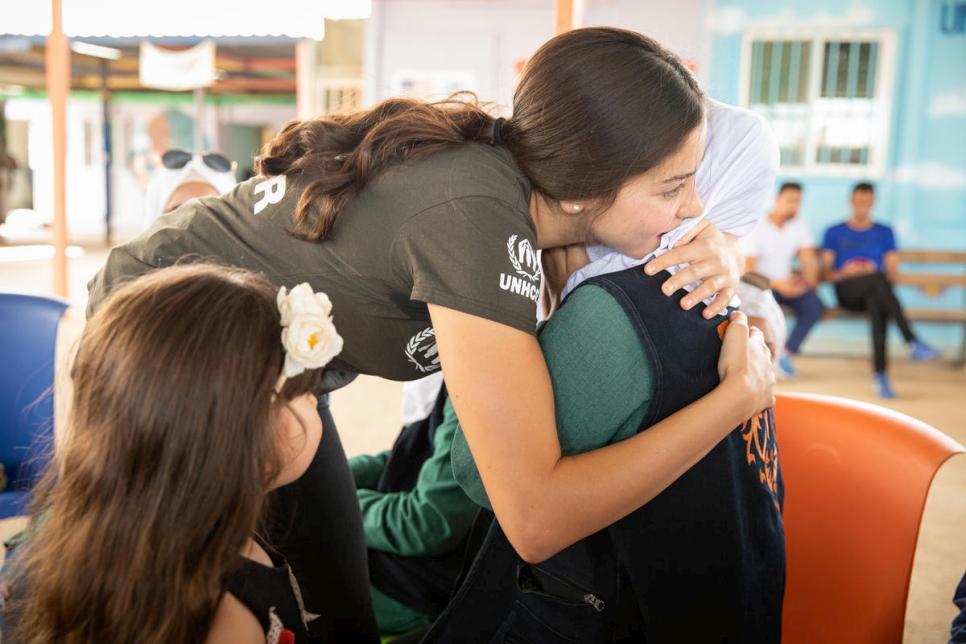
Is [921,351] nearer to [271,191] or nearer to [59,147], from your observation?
[271,191]

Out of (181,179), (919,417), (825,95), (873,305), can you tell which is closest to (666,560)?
(181,179)

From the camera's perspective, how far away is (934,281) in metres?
6.37

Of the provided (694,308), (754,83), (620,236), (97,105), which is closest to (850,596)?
(694,308)

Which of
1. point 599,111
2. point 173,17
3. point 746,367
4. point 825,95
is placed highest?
point 173,17

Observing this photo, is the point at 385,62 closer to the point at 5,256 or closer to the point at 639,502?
the point at 5,256

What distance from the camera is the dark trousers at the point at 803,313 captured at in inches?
235

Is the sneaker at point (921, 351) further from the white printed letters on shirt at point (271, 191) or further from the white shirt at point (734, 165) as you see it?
the white printed letters on shirt at point (271, 191)

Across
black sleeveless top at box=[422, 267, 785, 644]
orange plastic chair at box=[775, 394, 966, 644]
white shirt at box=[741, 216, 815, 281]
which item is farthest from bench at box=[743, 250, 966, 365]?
black sleeveless top at box=[422, 267, 785, 644]

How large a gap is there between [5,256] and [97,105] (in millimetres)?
8242

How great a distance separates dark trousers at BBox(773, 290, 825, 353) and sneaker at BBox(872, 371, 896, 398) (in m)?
0.67

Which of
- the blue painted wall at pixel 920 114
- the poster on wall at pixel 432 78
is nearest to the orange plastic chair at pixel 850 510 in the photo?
the blue painted wall at pixel 920 114

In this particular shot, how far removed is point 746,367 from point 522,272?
1.08 ft

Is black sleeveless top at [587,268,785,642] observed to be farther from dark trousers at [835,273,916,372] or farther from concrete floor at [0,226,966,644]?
dark trousers at [835,273,916,372]

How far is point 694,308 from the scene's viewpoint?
112 centimetres
